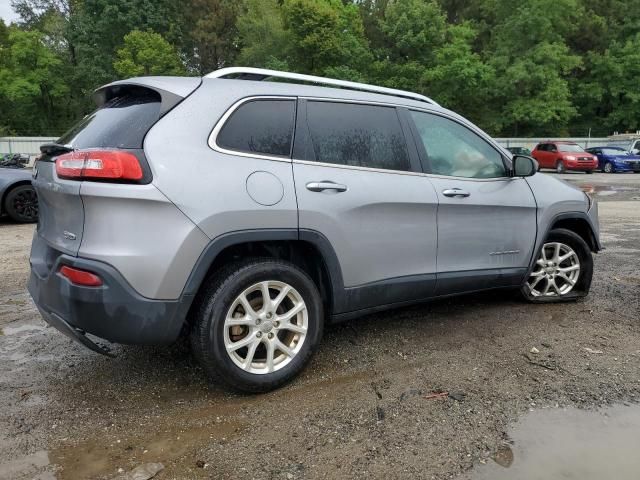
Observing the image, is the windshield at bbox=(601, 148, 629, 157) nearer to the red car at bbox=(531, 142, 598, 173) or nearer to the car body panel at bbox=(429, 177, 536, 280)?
the red car at bbox=(531, 142, 598, 173)

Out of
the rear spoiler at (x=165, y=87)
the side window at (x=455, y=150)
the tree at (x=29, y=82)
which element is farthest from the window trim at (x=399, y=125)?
the tree at (x=29, y=82)

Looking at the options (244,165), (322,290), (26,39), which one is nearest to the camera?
(244,165)

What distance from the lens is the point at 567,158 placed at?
26859mm

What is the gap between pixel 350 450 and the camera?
260 centimetres

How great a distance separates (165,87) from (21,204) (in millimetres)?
8051

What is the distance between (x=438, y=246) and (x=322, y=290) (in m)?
0.97

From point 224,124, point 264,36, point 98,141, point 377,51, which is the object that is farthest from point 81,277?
point 264,36

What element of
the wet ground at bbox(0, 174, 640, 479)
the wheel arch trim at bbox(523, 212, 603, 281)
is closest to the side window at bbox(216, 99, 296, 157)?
the wet ground at bbox(0, 174, 640, 479)

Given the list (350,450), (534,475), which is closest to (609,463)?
(534,475)

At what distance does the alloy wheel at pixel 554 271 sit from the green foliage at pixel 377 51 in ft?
105

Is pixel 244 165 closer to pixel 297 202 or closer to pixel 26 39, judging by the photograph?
pixel 297 202

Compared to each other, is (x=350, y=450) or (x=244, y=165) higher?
(x=244, y=165)

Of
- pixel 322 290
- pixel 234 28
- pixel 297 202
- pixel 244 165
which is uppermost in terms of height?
pixel 234 28

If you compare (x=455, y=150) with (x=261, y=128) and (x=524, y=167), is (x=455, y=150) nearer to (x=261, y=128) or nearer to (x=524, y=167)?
(x=524, y=167)
